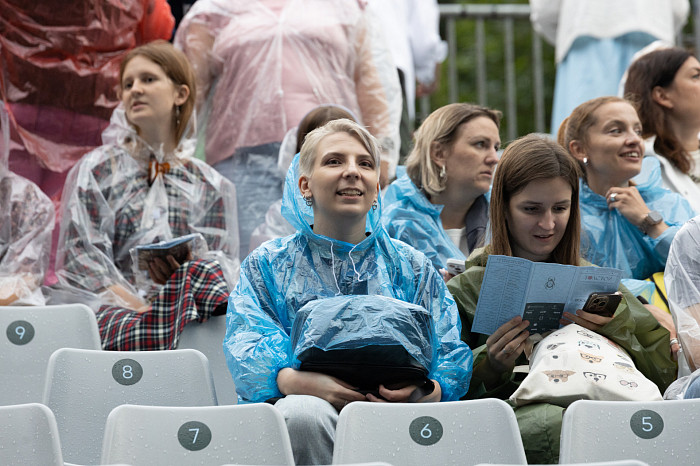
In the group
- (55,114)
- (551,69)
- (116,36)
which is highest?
(116,36)

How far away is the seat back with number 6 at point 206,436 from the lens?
7.80 feet

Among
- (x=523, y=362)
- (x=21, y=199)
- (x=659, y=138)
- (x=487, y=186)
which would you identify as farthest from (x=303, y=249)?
(x=659, y=138)

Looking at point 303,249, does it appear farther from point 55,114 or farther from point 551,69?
point 551,69

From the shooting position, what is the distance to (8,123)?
13.6ft

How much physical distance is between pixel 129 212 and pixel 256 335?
4.47ft

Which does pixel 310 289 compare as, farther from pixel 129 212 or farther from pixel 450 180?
pixel 129 212

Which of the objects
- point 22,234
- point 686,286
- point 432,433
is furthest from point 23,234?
point 686,286

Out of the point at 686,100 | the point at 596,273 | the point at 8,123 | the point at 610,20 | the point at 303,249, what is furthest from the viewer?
the point at 610,20

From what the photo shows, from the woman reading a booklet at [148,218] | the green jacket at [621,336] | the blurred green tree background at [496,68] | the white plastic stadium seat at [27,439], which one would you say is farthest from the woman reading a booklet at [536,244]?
the blurred green tree background at [496,68]

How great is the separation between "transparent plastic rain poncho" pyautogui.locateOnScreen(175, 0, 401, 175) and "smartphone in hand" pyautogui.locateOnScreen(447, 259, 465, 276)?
1.34 metres

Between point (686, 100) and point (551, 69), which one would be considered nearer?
point (686, 100)

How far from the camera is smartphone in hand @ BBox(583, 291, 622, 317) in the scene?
2920 millimetres

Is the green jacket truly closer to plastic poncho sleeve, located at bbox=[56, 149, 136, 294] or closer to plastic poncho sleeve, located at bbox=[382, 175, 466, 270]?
plastic poncho sleeve, located at bbox=[382, 175, 466, 270]

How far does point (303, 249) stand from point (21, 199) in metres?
1.46
